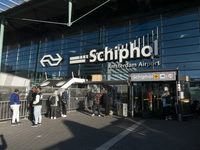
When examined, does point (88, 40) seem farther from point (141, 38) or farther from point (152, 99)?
point (152, 99)

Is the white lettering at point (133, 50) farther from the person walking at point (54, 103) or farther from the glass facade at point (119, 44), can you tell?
the person walking at point (54, 103)

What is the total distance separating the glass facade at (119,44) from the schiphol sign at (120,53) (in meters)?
0.55

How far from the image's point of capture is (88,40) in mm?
21328

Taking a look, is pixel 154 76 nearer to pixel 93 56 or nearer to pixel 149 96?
pixel 149 96

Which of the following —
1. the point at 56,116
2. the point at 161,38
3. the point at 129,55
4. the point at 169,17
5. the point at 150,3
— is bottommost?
the point at 56,116

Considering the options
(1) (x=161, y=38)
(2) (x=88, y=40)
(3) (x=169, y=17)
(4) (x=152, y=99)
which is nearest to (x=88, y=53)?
(2) (x=88, y=40)

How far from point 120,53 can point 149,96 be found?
352 inches

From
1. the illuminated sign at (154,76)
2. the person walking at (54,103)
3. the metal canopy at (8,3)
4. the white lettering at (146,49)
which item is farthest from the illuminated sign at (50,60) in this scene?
the illuminated sign at (154,76)

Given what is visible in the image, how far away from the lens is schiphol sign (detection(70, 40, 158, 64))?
16.8 m

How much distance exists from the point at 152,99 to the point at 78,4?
15.5 m

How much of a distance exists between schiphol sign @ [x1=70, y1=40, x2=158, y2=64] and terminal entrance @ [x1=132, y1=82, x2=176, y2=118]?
692cm

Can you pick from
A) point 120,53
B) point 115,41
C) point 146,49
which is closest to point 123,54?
point 120,53

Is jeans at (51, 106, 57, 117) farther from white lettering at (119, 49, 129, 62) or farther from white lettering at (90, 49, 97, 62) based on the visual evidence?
white lettering at (90, 49, 97, 62)

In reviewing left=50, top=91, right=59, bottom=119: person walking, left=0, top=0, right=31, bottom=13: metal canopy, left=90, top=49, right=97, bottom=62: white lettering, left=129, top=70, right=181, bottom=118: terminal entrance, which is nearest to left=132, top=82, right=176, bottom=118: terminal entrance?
left=129, top=70, right=181, bottom=118: terminal entrance
